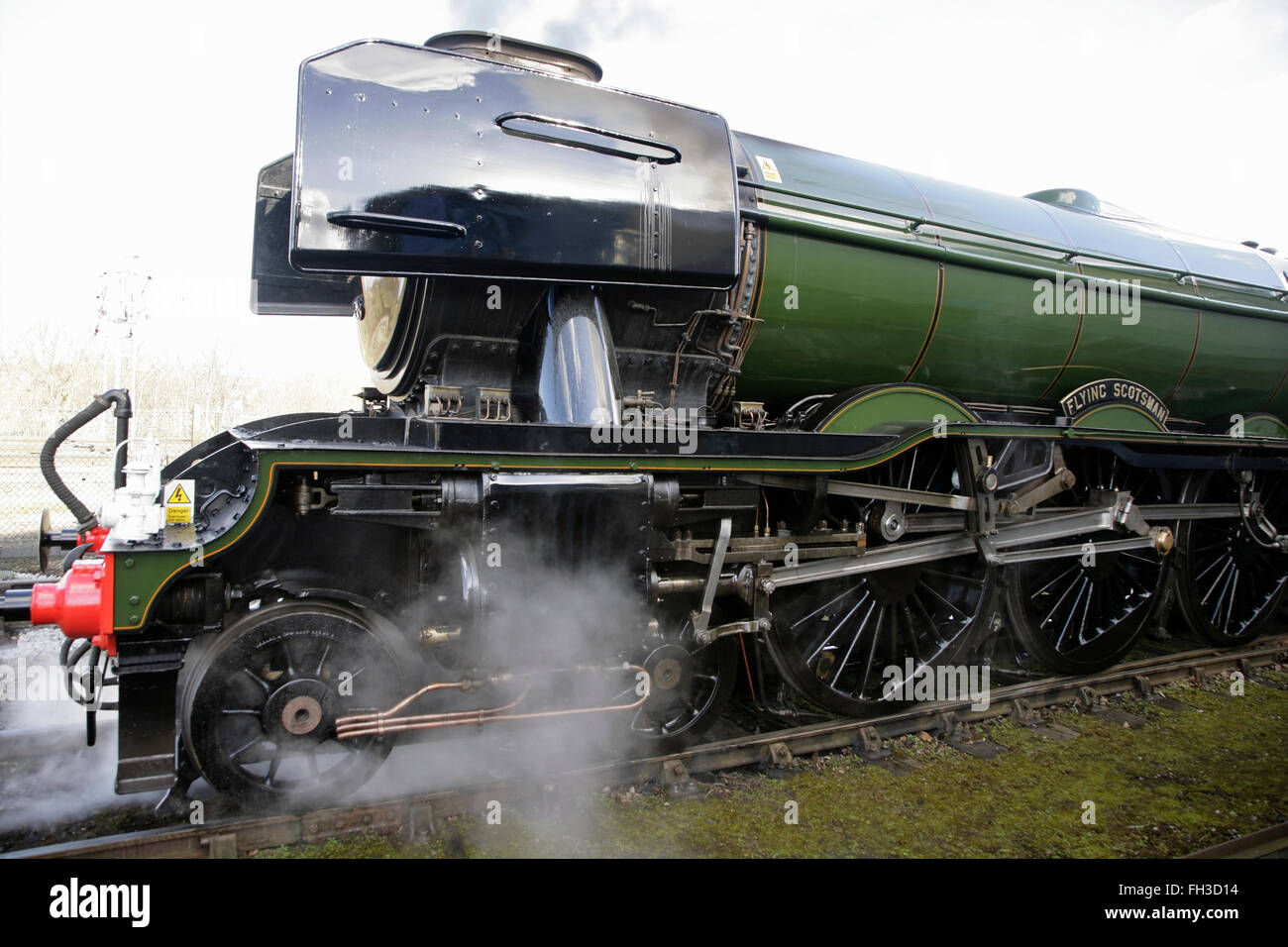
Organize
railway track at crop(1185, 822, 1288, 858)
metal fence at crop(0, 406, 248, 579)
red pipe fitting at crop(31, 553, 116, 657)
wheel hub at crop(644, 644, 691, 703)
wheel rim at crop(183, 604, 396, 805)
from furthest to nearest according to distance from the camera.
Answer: metal fence at crop(0, 406, 248, 579), wheel hub at crop(644, 644, 691, 703), railway track at crop(1185, 822, 1288, 858), wheel rim at crop(183, 604, 396, 805), red pipe fitting at crop(31, 553, 116, 657)

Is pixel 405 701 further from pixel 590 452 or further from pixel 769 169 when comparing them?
pixel 769 169

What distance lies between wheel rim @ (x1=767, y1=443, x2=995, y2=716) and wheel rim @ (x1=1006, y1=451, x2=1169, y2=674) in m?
0.60

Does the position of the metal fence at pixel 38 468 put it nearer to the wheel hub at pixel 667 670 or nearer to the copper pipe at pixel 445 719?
the copper pipe at pixel 445 719

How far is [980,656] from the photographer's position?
499cm

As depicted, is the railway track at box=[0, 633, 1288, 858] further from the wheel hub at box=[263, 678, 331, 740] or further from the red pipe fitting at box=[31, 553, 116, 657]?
the red pipe fitting at box=[31, 553, 116, 657]

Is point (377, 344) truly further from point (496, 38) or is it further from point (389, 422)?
point (496, 38)

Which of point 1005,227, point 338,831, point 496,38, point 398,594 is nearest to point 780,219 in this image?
point 496,38

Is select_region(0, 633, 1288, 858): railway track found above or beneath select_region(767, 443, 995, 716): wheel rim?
beneath

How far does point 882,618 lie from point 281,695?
10.3 feet

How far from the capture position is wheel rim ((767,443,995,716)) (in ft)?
14.0

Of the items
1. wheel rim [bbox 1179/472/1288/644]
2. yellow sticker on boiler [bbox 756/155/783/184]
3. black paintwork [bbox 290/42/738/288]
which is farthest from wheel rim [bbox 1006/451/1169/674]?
black paintwork [bbox 290/42/738/288]

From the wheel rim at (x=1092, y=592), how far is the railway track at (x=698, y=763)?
0.19m

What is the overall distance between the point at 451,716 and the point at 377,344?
6.79 ft

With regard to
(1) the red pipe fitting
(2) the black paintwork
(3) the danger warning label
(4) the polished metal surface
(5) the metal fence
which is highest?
(2) the black paintwork
